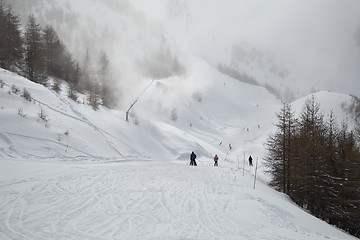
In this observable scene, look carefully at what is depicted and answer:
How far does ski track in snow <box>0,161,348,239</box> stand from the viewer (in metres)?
5.51

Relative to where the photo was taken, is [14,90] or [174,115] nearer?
[14,90]

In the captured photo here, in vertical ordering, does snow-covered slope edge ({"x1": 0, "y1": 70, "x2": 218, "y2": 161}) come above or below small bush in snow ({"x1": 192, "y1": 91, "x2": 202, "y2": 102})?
below

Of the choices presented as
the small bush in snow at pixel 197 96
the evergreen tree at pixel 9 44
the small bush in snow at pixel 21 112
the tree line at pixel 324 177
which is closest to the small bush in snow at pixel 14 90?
the small bush in snow at pixel 21 112

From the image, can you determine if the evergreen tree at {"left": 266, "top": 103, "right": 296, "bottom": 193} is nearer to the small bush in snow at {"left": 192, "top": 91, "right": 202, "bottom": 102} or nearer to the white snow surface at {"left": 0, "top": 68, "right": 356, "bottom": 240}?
the white snow surface at {"left": 0, "top": 68, "right": 356, "bottom": 240}

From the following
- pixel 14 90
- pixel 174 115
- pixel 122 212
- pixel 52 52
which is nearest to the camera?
pixel 122 212

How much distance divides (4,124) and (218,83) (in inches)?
4785

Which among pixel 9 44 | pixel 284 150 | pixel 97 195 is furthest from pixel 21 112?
pixel 284 150

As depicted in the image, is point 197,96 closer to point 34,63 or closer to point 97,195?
point 34,63

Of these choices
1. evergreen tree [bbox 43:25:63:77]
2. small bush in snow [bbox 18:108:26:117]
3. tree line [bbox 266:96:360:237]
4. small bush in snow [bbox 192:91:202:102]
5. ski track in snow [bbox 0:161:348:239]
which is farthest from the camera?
small bush in snow [bbox 192:91:202:102]

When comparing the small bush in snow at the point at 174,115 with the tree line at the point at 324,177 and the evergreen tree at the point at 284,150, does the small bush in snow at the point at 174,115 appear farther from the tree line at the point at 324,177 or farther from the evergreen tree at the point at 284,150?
the tree line at the point at 324,177

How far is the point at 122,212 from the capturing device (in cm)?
695

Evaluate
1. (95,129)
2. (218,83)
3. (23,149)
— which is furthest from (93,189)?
(218,83)

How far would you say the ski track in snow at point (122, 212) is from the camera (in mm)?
5512

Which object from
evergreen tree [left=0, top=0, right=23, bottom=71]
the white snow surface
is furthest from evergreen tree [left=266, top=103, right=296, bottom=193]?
evergreen tree [left=0, top=0, right=23, bottom=71]
